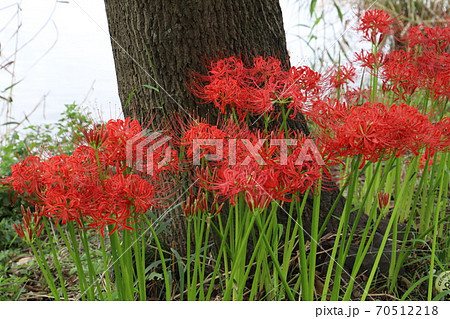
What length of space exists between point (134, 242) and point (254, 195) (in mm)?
410

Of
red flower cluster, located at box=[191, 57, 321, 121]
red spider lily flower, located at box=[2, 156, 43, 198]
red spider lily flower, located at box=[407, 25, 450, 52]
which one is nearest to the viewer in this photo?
red spider lily flower, located at box=[2, 156, 43, 198]

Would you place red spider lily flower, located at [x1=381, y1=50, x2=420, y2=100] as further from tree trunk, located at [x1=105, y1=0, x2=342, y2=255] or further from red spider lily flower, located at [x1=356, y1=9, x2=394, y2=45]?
tree trunk, located at [x1=105, y1=0, x2=342, y2=255]

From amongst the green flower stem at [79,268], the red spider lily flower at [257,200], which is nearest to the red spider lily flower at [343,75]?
the red spider lily flower at [257,200]

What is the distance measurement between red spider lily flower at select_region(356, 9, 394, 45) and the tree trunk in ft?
1.17

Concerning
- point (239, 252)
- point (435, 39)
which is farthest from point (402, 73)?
point (239, 252)

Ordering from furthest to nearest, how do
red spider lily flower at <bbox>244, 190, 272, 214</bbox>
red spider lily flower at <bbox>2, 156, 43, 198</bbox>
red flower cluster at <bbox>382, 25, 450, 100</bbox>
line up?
1. red flower cluster at <bbox>382, 25, 450, 100</bbox>
2. red spider lily flower at <bbox>2, 156, 43, 198</bbox>
3. red spider lily flower at <bbox>244, 190, 272, 214</bbox>

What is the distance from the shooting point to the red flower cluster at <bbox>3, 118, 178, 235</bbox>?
1.23m

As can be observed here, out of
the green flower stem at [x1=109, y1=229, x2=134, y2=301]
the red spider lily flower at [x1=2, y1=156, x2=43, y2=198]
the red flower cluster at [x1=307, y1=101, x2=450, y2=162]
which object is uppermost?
the red flower cluster at [x1=307, y1=101, x2=450, y2=162]

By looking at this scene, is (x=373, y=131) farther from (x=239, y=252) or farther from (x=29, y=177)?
(x=29, y=177)

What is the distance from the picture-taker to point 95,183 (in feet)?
4.26

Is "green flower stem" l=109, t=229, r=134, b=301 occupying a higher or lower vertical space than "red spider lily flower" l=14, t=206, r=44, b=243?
lower

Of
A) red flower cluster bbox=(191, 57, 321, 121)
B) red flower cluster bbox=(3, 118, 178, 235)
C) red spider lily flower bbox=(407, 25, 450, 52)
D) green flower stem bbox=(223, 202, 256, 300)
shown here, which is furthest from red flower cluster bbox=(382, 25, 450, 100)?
red flower cluster bbox=(3, 118, 178, 235)

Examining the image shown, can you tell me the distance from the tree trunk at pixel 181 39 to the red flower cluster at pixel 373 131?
0.68 m

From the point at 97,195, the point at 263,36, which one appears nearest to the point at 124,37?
the point at 263,36
